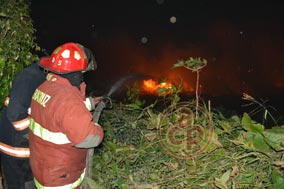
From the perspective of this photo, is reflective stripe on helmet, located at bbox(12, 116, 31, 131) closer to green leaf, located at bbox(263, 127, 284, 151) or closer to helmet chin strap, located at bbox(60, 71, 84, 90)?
helmet chin strap, located at bbox(60, 71, 84, 90)

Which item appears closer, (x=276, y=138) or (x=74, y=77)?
(x=276, y=138)

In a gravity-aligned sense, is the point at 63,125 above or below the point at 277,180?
above

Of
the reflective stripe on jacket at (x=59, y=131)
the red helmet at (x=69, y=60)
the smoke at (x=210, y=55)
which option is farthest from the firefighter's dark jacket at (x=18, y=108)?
the smoke at (x=210, y=55)

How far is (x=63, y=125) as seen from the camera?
7.66ft

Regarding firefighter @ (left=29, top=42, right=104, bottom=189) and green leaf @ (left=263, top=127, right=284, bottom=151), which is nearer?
green leaf @ (left=263, top=127, right=284, bottom=151)

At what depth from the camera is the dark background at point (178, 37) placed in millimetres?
18453

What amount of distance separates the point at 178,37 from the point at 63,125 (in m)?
19.5

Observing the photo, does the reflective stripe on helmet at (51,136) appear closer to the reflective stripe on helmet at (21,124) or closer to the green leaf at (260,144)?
the reflective stripe on helmet at (21,124)

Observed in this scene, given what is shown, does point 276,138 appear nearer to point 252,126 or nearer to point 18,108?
point 252,126

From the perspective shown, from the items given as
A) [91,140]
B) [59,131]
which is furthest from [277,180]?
[59,131]

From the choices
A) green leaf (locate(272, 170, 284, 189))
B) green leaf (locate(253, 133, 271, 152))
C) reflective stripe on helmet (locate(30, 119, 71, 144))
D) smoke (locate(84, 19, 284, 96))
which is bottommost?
smoke (locate(84, 19, 284, 96))

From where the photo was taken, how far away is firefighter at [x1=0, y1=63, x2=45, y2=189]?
3.03 metres

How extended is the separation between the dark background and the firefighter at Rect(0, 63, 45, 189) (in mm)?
13708

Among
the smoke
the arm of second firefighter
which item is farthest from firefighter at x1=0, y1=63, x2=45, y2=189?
the smoke
